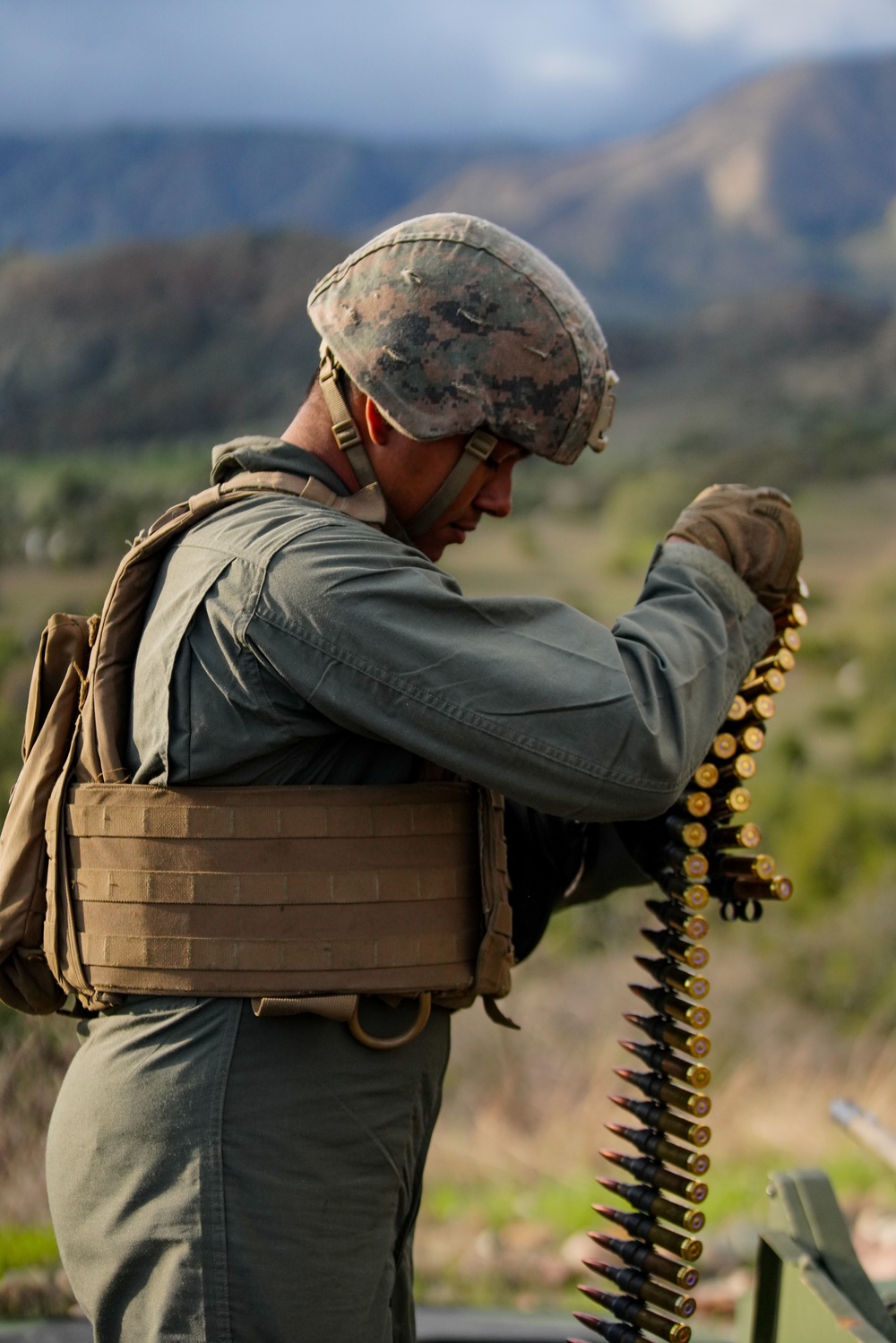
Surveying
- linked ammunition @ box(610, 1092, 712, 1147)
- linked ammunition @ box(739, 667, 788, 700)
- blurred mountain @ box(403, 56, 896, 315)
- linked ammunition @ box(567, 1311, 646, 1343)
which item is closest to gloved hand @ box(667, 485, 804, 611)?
linked ammunition @ box(739, 667, 788, 700)

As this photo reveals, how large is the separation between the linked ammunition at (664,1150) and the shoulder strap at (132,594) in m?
1.50

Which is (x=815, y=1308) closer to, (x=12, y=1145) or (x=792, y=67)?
(x=12, y=1145)

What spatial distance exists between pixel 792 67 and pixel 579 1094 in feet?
216

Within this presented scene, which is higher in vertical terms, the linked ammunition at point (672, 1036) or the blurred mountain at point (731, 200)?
the blurred mountain at point (731, 200)

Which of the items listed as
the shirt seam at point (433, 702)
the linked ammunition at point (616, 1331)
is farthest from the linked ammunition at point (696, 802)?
the linked ammunition at point (616, 1331)

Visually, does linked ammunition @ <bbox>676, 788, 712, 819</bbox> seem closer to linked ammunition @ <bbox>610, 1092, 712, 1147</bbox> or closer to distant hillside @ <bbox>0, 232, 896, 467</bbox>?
linked ammunition @ <bbox>610, 1092, 712, 1147</bbox>

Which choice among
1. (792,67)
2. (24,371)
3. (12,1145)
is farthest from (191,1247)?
(792,67)

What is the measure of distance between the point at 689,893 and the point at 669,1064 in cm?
43

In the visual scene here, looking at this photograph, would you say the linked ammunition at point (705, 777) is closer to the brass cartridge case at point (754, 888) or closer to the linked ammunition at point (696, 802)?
the linked ammunition at point (696, 802)

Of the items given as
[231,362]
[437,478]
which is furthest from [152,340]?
[437,478]

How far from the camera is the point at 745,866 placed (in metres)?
3.29

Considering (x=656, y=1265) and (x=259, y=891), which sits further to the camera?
(x=656, y=1265)

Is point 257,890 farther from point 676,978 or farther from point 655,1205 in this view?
point 655,1205

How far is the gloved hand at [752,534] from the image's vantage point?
9.46 feet
